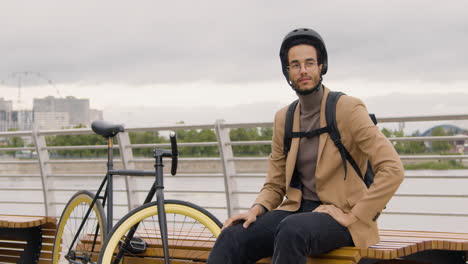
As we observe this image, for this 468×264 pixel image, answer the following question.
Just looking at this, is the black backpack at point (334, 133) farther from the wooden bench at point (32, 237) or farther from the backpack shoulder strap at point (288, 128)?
the wooden bench at point (32, 237)

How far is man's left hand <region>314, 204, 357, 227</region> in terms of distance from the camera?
3730 mm

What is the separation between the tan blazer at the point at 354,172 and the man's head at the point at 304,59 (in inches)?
4.9

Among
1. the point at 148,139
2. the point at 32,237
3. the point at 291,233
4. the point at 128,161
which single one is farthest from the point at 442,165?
the point at 148,139

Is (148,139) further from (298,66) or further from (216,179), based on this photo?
(298,66)

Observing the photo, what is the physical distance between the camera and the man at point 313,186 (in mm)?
3670

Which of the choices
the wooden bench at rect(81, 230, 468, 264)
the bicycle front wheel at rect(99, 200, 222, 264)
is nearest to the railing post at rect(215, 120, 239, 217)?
the bicycle front wheel at rect(99, 200, 222, 264)

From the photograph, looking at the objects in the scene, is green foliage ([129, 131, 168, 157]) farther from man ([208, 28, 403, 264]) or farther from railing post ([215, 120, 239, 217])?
man ([208, 28, 403, 264])

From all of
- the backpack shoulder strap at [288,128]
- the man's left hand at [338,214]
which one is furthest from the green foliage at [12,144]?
the man's left hand at [338,214]

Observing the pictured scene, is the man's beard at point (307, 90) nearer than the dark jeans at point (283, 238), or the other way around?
the dark jeans at point (283, 238)

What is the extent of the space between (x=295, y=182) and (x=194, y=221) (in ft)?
2.92

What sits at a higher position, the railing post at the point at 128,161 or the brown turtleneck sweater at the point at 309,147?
the brown turtleneck sweater at the point at 309,147

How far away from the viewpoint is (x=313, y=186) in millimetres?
3998

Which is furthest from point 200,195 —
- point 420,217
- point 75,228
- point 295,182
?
point 295,182

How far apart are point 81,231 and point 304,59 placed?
7.96 ft
